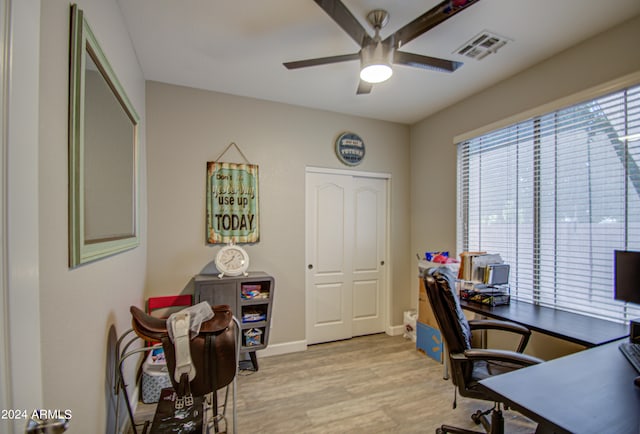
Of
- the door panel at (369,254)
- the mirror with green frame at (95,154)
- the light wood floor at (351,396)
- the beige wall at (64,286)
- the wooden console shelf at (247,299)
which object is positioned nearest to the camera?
the beige wall at (64,286)

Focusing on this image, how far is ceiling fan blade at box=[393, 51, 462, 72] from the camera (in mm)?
2062

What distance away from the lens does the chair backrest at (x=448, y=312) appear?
1845mm

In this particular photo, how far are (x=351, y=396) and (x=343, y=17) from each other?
9.11 feet

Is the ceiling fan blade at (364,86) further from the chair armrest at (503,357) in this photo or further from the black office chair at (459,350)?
the chair armrest at (503,357)

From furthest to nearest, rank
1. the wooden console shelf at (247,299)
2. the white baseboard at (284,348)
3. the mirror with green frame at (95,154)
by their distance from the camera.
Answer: the white baseboard at (284,348), the wooden console shelf at (247,299), the mirror with green frame at (95,154)

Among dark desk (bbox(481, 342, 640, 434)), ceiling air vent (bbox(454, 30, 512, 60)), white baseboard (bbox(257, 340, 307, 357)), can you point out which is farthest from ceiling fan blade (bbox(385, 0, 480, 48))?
white baseboard (bbox(257, 340, 307, 357))

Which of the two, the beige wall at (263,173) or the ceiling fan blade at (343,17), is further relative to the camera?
the beige wall at (263,173)

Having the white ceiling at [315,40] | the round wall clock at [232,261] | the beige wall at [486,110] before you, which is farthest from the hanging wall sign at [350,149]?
the round wall clock at [232,261]

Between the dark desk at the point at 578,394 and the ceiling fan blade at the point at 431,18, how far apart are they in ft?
5.85

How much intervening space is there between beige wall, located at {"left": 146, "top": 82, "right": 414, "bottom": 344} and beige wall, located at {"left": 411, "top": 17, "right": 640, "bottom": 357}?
0.25 metres

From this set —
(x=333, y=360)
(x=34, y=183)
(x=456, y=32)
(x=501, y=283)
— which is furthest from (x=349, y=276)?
(x=34, y=183)

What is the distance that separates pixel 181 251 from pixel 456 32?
307 centimetres

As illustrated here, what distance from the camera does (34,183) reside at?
69 centimetres

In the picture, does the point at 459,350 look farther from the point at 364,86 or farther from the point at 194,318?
the point at 364,86
